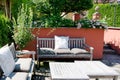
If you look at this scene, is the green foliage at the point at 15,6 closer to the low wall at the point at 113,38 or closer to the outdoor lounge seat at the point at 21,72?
the outdoor lounge seat at the point at 21,72

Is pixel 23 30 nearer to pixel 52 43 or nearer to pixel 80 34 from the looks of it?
pixel 52 43

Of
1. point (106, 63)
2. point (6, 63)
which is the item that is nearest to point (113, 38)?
point (106, 63)

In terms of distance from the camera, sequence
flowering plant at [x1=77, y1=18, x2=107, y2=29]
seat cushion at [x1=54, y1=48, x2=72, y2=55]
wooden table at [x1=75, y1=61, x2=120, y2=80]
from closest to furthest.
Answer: wooden table at [x1=75, y1=61, x2=120, y2=80]
seat cushion at [x1=54, y1=48, x2=72, y2=55]
flowering plant at [x1=77, y1=18, x2=107, y2=29]

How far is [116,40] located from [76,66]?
6.18 meters

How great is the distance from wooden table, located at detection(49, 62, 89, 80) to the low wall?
230 inches

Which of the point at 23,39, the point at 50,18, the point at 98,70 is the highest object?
the point at 50,18

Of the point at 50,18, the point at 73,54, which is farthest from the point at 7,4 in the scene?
the point at 73,54

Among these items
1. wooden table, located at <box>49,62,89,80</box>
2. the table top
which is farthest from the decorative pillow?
wooden table, located at <box>49,62,89,80</box>

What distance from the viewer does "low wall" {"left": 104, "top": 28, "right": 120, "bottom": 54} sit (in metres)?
12.0

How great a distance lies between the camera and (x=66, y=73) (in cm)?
581

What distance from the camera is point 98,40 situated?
34.6ft

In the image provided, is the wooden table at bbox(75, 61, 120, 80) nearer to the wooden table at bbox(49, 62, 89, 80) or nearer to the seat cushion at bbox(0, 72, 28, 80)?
the wooden table at bbox(49, 62, 89, 80)

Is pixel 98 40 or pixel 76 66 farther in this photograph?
pixel 98 40

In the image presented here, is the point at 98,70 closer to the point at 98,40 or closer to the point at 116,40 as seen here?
the point at 98,40
